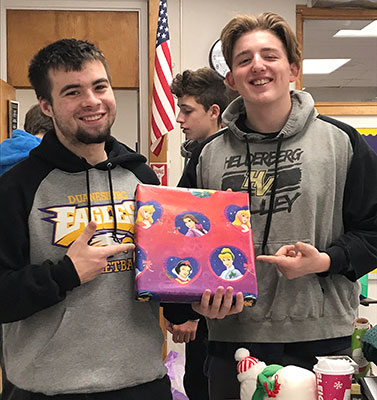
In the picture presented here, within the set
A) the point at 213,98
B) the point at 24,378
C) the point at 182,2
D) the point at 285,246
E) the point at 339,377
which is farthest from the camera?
the point at 182,2

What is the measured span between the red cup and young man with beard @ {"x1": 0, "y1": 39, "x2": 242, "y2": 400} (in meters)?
0.27

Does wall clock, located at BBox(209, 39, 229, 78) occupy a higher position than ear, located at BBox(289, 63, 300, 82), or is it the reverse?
wall clock, located at BBox(209, 39, 229, 78)

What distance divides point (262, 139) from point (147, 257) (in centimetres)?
50

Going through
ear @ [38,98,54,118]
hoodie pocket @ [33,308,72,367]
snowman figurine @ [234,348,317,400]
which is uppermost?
ear @ [38,98,54,118]

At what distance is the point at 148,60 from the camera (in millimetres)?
4812

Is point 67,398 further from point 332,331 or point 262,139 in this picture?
point 262,139

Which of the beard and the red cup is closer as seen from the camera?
the red cup

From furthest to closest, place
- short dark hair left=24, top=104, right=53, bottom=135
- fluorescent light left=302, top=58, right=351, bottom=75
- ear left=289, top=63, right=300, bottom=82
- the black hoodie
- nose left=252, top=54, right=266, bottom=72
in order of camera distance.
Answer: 1. fluorescent light left=302, top=58, right=351, bottom=75
2. short dark hair left=24, top=104, right=53, bottom=135
3. ear left=289, top=63, right=300, bottom=82
4. nose left=252, top=54, right=266, bottom=72
5. the black hoodie

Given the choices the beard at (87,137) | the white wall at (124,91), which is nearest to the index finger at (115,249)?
the beard at (87,137)

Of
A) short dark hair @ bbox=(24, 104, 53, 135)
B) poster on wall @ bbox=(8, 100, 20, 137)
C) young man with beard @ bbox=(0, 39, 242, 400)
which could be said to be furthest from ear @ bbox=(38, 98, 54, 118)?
poster on wall @ bbox=(8, 100, 20, 137)

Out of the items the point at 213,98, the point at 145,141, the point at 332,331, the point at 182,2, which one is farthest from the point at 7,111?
the point at 332,331

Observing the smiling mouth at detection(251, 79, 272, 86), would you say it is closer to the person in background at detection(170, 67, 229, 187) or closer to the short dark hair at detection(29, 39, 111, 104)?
the short dark hair at detection(29, 39, 111, 104)

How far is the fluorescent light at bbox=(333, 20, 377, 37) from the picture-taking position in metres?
5.22

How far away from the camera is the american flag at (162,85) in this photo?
14.5 ft
